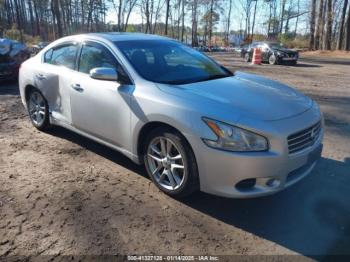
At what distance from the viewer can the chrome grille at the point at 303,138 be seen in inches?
127

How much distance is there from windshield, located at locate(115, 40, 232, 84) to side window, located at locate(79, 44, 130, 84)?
154 millimetres

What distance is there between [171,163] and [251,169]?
→ 88 cm

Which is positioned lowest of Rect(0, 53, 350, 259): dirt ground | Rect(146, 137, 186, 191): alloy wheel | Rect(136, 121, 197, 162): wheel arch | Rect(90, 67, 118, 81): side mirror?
Rect(0, 53, 350, 259): dirt ground

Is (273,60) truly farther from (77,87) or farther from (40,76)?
(77,87)

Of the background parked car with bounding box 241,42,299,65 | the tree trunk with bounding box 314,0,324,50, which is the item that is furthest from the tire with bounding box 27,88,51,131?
the tree trunk with bounding box 314,0,324,50

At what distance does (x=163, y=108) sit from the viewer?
352 cm

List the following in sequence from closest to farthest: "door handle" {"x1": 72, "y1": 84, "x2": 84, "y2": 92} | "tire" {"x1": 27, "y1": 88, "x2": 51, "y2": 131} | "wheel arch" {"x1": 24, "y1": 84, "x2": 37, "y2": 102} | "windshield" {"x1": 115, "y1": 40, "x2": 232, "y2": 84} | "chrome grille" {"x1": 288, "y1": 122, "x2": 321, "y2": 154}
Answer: "chrome grille" {"x1": 288, "y1": 122, "x2": 321, "y2": 154}
"windshield" {"x1": 115, "y1": 40, "x2": 232, "y2": 84}
"door handle" {"x1": 72, "y1": 84, "x2": 84, "y2": 92}
"tire" {"x1": 27, "y1": 88, "x2": 51, "y2": 131}
"wheel arch" {"x1": 24, "y1": 84, "x2": 37, "y2": 102}

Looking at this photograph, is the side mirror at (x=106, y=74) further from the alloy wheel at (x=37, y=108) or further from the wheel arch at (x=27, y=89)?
the wheel arch at (x=27, y=89)

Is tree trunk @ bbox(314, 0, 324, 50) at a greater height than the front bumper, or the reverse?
tree trunk @ bbox(314, 0, 324, 50)

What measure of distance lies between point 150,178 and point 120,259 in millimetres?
1313

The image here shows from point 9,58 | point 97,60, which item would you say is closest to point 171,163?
point 97,60

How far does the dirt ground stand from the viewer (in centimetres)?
295

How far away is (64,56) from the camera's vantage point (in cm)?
500

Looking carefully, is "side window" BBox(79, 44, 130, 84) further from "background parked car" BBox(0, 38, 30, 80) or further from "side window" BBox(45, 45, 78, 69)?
"background parked car" BBox(0, 38, 30, 80)
